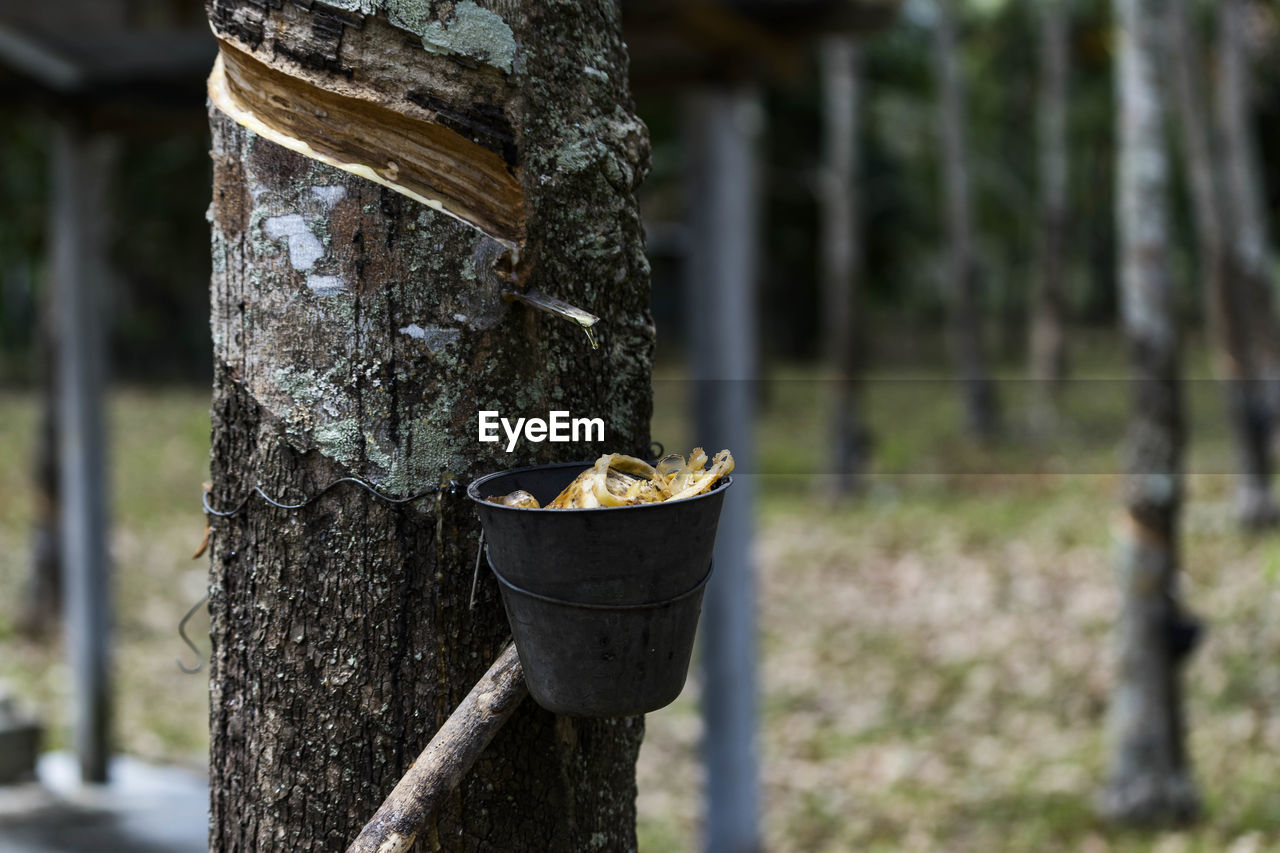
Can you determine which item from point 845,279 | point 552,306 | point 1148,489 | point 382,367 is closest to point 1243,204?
point 845,279

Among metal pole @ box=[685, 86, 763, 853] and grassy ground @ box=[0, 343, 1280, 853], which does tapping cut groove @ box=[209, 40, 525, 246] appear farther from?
metal pole @ box=[685, 86, 763, 853]

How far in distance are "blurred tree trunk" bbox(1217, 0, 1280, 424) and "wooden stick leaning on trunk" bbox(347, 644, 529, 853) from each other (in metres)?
8.91

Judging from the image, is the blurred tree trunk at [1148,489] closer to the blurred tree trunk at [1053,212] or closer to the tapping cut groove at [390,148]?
the tapping cut groove at [390,148]

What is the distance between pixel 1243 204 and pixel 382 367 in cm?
973

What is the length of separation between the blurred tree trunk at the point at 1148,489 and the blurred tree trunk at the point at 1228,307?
12.7ft

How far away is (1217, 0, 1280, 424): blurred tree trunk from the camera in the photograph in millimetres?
8953

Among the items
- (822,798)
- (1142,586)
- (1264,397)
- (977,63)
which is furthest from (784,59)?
(977,63)

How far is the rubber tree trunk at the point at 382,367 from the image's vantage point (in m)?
1.22

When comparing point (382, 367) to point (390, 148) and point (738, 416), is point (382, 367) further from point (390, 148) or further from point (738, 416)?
point (738, 416)

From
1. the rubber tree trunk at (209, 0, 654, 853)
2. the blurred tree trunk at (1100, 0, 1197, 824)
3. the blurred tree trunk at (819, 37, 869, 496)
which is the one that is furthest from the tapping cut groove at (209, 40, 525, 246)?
the blurred tree trunk at (819, 37, 869, 496)

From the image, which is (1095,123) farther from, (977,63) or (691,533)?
(691,533)

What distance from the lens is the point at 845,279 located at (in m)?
12.0

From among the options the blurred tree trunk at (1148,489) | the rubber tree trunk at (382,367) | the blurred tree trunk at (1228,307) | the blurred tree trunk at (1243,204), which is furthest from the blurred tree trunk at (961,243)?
the rubber tree trunk at (382,367)

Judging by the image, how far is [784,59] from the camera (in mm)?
4676
